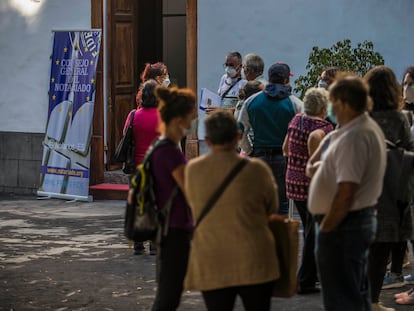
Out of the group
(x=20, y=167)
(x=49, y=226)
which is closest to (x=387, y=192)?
(x=49, y=226)

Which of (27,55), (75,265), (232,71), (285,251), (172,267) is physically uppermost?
(27,55)

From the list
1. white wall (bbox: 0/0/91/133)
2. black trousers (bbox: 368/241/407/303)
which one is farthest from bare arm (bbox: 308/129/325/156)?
white wall (bbox: 0/0/91/133)

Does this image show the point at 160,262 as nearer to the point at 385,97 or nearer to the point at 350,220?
the point at 350,220

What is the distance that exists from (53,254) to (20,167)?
5.16 m

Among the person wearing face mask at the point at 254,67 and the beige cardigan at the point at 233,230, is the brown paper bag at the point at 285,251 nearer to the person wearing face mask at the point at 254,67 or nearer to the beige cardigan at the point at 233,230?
the beige cardigan at the point at 233,230

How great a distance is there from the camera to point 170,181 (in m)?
A: 5.96

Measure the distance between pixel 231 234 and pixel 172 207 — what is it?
32.0 inches

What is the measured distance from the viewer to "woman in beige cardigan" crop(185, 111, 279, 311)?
5.23m

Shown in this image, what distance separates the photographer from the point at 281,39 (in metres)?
13.3

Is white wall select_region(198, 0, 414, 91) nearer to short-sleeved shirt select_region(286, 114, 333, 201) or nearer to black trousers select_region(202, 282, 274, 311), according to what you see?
short-sleeved shirt select_region(286, 114, 333, 201)

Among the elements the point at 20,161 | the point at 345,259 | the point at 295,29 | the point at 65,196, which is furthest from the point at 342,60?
the point at 345,259

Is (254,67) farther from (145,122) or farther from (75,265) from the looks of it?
(75,265)

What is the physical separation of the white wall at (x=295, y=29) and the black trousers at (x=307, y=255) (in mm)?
5093

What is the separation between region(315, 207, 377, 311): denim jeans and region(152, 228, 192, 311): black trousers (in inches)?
31.2
